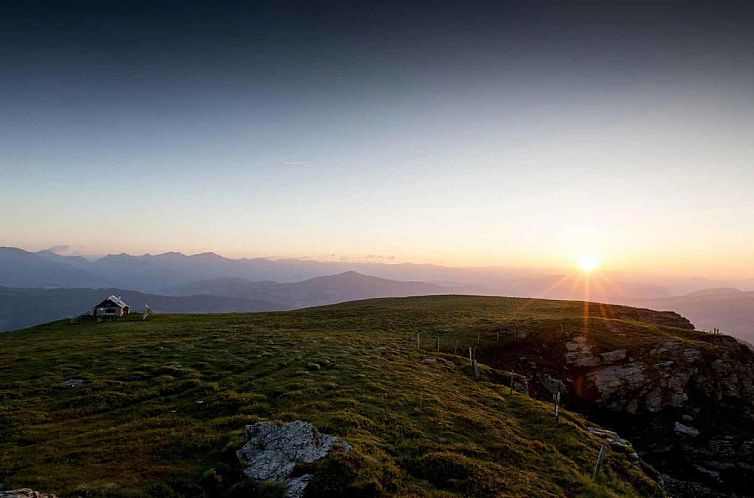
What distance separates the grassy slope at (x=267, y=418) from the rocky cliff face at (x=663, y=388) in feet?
36.4

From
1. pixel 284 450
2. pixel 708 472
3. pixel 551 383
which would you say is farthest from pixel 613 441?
pixel 284 450

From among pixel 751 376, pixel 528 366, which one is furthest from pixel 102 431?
pixel 751 376

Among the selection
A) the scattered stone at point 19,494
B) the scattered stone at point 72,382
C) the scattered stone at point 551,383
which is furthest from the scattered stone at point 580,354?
the scattered stone at point 72,382

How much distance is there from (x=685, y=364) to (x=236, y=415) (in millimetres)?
49694

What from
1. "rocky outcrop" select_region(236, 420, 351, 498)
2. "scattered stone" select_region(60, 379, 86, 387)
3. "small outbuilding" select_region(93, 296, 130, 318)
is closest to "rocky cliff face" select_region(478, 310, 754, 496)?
"rocky outcrop" select_region(236, 420, 351, 498)

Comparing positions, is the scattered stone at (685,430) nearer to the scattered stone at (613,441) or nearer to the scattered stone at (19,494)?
the scattered stone at (613,441)

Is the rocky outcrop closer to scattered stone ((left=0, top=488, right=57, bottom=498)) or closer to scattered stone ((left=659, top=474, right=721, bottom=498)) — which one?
scattered stone ((left=0, top=488, right=57, bottom=498))

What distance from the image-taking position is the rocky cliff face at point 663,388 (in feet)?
106

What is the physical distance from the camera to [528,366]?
48375mm

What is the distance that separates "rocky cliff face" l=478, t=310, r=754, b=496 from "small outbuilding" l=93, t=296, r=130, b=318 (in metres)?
82.1

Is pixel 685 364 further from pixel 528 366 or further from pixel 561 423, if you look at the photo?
pixel 561 423

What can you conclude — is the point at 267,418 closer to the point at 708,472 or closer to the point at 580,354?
the point at 708,472

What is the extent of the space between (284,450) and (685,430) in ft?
134

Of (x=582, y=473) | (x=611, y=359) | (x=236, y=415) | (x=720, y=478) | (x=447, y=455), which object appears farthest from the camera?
(x=611, y=359)
